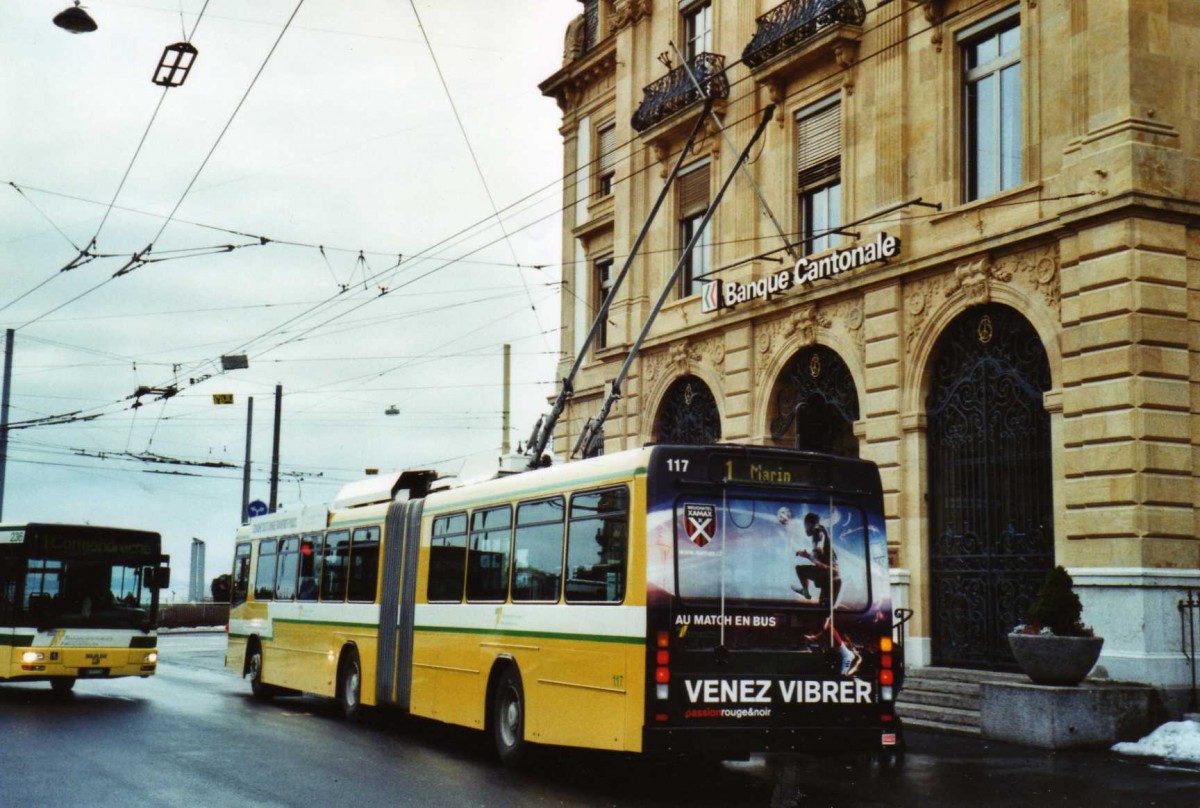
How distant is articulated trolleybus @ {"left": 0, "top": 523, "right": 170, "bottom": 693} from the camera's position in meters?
20.0

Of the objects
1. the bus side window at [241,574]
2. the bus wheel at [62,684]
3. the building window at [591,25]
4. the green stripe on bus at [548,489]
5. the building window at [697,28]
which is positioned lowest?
the bus wheel at [62,684]

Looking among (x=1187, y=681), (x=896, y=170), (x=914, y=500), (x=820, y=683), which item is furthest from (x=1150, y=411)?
(x=820, y=683)

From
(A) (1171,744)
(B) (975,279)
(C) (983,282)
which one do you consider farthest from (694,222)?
(A) (1171,744)

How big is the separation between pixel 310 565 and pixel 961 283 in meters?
10.6

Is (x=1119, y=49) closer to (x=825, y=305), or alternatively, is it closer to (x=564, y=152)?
(x=825, y=305)

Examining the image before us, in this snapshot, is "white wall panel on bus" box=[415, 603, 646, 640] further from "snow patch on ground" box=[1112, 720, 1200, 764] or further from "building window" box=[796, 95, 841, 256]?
"building window" box=[796, 95, 841, 256]

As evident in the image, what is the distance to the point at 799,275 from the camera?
23.4 m

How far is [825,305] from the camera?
Result: 76.9 feet

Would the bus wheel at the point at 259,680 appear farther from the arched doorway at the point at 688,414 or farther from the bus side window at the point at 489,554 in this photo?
the arched doorway at the point at 688,414

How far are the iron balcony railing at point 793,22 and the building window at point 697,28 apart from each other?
8.61 feet

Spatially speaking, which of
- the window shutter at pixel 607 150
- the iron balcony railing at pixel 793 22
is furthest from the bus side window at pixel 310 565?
the window shutter at pixel 607 150

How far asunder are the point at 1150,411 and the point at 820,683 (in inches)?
307

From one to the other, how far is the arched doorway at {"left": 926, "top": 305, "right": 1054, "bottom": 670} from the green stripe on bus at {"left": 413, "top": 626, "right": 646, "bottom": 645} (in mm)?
8186

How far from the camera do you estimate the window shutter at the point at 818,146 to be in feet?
78.2
